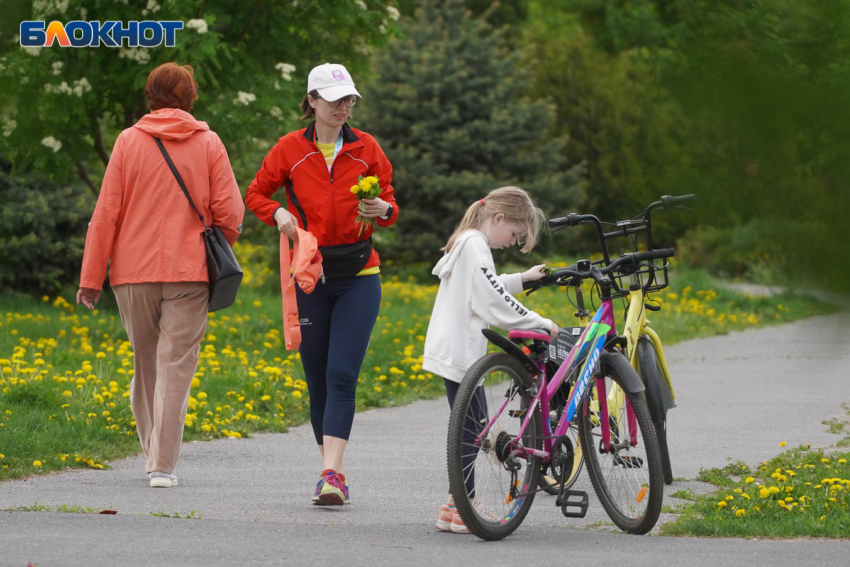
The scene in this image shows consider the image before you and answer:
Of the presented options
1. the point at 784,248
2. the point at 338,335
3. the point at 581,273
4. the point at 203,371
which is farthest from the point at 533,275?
the point at 203,371

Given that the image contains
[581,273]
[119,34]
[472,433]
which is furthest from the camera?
[119,34]

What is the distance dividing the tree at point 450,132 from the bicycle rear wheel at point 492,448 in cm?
1607

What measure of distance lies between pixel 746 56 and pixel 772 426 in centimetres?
689

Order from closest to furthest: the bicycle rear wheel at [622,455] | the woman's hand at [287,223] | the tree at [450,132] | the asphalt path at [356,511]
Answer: the asphalt path at [356,511]
the bicycle rear wheel at [622,455]
the woman's hand at [287,223]
the tree at [450,132]

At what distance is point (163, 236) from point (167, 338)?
1.61ft

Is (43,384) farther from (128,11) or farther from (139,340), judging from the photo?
(128,11)

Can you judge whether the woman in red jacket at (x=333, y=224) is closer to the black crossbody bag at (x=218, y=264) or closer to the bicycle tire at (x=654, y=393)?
the black crossbody bag at (x=218, y=264)

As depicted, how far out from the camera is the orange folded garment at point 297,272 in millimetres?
4828

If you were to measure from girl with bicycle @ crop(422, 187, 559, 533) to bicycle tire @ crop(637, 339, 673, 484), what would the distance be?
1112 mm

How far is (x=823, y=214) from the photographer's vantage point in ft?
4.47

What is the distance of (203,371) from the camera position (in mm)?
8414

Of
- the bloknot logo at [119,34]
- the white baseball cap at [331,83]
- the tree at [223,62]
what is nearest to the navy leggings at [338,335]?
the white baseball cap at [331,83]

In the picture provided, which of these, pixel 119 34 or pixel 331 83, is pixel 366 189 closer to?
pixel 331 83

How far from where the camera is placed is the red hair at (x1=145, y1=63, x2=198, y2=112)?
5352 millimetres
